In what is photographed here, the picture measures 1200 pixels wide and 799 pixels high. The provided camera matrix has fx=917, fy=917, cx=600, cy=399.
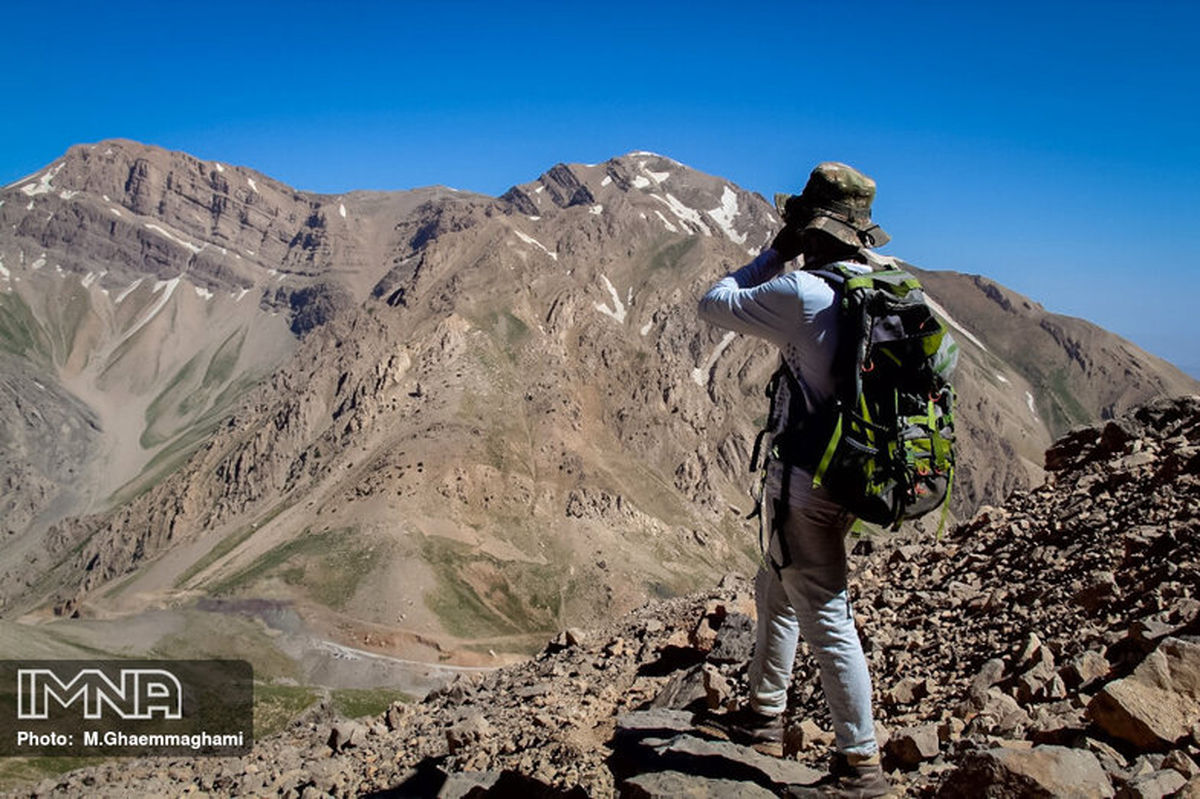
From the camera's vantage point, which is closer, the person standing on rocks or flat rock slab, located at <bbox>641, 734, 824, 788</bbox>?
the person standing on rocks

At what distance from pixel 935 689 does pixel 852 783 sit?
2.61 m

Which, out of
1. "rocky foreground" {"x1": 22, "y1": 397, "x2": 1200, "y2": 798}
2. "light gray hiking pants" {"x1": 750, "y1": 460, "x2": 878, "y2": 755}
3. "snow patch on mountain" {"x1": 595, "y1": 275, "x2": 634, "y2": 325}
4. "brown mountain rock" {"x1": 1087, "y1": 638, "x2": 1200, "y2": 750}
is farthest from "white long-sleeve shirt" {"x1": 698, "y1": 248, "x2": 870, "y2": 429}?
"snow patch on mountain" {"x1": 595, "y1": 275, "x2": 634, "y2": 325}

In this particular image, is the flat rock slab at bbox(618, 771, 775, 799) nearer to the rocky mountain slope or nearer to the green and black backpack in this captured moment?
the green and black backpack

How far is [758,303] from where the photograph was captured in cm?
586

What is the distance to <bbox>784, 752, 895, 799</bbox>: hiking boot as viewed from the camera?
5.80m

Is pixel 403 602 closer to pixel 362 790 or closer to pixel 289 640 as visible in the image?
pixel 289 640

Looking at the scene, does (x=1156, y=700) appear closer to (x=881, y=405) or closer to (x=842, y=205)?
(x=881, y=405)

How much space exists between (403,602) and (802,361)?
286 feet

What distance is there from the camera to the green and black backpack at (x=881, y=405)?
5633 millimetres

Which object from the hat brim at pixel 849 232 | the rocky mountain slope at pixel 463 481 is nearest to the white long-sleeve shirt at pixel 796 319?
the hat brim at pixel 849 232

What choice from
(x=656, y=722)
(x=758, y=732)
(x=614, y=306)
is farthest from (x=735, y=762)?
(x=614, y=306)

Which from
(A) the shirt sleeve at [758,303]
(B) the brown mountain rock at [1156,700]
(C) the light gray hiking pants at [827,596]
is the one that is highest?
(A) the shirt sleeve at [758,303]

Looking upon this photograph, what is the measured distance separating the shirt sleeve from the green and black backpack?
29 centimetres

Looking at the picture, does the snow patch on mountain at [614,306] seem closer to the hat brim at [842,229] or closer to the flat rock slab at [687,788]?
the hat brim at [842,229]
